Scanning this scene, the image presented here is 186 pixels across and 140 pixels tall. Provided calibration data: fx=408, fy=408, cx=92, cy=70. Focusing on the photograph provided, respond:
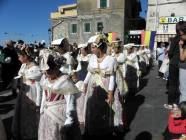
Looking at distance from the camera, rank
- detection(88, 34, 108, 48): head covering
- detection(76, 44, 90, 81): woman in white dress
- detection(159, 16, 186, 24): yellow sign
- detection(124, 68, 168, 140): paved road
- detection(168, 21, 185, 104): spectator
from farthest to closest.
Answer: detection(159, 16, 186, 24): yellow sign → detection(76, 44, 90, 81): woman in white dress → detection(124, 68, 168, 140): paved road → detection(88, 34, 108, 48): head covering → detection(168, 21, 185, 104): spectator

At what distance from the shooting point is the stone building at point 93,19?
157 ft

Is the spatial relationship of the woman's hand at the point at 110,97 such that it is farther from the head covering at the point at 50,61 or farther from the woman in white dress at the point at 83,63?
the woman in white dress at the point at 83,63

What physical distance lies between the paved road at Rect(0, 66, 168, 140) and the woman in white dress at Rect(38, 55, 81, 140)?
7.69 feet

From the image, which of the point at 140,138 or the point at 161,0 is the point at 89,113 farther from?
the point at 161,0

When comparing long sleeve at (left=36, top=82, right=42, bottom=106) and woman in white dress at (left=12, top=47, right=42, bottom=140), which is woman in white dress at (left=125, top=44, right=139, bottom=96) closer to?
woman in white dress at (left=12, top=47, right=42, bottom=140)

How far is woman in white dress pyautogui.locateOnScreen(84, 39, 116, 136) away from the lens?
6806 millimetres

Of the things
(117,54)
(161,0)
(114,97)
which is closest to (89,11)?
(161,0)

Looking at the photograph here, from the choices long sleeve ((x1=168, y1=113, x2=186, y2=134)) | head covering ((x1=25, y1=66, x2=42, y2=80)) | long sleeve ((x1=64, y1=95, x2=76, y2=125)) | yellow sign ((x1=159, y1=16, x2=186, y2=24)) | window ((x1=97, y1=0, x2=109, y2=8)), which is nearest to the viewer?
long sleeve ((x1=168, y1=113, x2=186, y2=134))

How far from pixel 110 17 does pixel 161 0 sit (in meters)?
7.62

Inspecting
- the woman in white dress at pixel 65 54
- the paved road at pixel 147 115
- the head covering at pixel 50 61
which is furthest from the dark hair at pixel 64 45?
the head covering at pixel 50 61

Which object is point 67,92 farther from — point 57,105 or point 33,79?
point 33,79

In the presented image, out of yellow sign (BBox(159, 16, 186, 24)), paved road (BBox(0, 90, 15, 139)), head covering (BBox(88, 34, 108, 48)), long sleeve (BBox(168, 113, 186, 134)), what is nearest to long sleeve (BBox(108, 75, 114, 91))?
head covering (BBox(88, 34, 108, 48))

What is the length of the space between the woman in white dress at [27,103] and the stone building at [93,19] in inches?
1558

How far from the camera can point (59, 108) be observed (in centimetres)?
509
